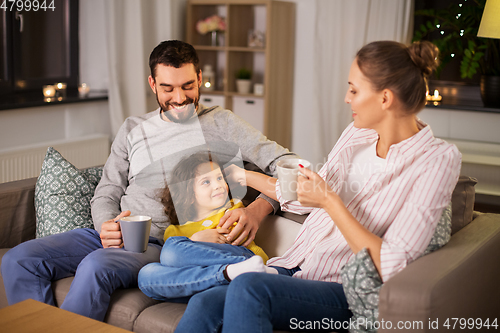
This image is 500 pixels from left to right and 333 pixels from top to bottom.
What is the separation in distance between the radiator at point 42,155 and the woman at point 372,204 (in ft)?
7.47

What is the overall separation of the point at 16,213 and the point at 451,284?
1.56 m

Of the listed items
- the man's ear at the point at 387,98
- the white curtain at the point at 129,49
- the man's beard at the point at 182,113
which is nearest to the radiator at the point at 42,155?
the white curtain at the point at 129,49

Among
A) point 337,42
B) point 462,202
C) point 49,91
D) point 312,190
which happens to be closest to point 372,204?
point 312,190

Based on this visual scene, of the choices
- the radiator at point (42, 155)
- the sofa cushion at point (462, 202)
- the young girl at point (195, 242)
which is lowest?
the radiator at point (42, 155)

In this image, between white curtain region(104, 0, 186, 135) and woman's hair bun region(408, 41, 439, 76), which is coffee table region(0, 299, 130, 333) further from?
white curtain region(104, 0, 186, 135)

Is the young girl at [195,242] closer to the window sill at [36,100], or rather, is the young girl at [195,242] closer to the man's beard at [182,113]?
the man's beard at [182,113]

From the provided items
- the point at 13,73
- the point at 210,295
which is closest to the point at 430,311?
the point at 210,295

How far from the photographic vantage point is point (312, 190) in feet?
4.16

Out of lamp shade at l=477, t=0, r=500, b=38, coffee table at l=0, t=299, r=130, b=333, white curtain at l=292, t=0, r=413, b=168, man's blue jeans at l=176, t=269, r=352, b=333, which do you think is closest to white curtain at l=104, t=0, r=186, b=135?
white curtain at l=292, t=0, r=413, b=168

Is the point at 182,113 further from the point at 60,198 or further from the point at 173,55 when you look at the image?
the point at 60,198

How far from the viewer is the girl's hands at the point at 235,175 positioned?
5.75 feet

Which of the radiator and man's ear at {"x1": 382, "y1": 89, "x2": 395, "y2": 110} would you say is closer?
man's ear at {"x1": 382, "y1": 89, "x2": 395, "y2": 110}

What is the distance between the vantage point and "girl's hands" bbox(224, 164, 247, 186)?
1.75m

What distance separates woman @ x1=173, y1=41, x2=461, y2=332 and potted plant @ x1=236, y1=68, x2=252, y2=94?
298cm
